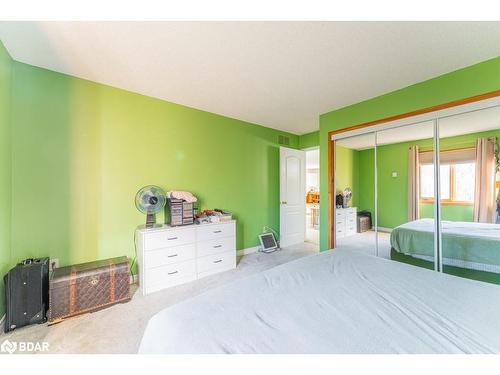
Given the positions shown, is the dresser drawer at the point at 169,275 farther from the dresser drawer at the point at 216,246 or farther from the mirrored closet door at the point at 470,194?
the mirrored closet door at the point at 470,194

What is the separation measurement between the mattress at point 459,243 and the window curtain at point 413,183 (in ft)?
0.38

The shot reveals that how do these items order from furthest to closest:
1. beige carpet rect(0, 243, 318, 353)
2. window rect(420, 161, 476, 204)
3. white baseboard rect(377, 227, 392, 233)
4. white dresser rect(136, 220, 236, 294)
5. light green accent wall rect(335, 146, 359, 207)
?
light green accent wall rect(335, 146, 359, 207)
white baseboard rect(377, 227, 392, 233)
white dresser rect(136, 220, 236, 294)
window rect(420, 161, 476, 204)
beige carpet rect(0, 243, 318, 353)

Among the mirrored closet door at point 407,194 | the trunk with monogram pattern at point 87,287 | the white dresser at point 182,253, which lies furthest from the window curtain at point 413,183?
the trunk with monogram pattern at point 87,287

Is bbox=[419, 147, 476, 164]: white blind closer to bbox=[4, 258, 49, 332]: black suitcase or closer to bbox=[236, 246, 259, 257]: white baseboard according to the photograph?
bbox=[236, 246, 259, 257]: white baseboard

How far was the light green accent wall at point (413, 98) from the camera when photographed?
204 centimetres

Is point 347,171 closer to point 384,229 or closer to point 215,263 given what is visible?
point 384,229

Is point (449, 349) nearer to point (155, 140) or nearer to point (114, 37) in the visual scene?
point (114, 37)

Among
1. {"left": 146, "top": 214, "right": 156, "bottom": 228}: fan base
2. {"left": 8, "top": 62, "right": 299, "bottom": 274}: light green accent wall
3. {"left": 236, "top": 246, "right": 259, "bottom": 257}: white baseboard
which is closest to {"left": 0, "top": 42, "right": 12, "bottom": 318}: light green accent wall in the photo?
{"left": 8, "top": 62, "right": 299, "bottom": 274}: light green accent wall

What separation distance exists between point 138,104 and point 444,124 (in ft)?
12.1

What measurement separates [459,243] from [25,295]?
4238 mm

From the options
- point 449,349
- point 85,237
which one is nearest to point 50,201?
point 85,237

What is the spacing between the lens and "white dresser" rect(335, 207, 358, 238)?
3203mm

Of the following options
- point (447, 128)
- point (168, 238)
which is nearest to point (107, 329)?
point (168, 238)

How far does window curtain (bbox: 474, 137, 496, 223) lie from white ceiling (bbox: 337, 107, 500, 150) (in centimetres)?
16
